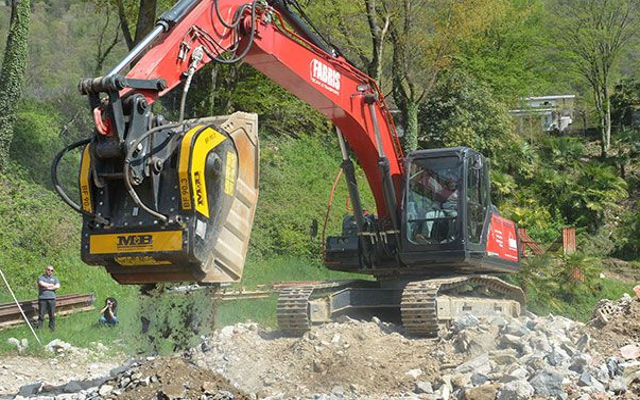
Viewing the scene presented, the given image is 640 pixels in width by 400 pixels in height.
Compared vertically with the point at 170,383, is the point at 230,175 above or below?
above

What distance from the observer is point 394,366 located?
32.2ft

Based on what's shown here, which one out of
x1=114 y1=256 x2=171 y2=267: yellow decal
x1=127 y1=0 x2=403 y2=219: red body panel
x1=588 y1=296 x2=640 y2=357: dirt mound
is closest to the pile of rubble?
x1=114 y1=256 x2=171 y2=267: yellow decal

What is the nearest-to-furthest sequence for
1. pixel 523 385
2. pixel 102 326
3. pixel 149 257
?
1. pixel 149 257
2. pixel 523 385
3. pixel 102 326

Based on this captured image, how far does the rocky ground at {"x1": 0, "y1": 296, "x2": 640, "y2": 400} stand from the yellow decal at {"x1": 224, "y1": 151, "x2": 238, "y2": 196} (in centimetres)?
205

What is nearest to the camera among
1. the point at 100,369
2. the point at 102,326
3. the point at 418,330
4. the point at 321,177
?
the point at 418,330

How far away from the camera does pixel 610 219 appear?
97.9ft

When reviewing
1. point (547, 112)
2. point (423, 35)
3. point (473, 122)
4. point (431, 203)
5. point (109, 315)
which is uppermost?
point (423, 35)

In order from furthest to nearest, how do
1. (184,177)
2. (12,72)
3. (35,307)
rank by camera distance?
(12,72)
(35,307)
(184,177)

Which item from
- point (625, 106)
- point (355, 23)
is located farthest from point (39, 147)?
point (625, 106)

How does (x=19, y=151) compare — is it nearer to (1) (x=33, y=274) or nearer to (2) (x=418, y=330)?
(1) (x=33, y=274)

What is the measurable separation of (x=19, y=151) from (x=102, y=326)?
7992 mm

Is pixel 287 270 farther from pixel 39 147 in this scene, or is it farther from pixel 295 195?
pixel 39 147

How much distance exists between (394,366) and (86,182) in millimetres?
4434

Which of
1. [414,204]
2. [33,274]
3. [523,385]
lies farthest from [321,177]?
[523,385]
